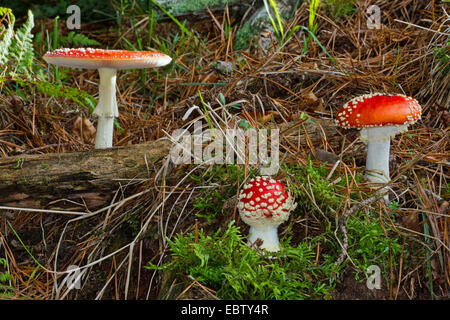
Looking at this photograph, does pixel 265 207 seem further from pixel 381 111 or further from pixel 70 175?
pixel 70 175

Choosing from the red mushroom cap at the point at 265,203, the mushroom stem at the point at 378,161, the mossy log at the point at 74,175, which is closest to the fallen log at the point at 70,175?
the mossy log at the point at 74,175

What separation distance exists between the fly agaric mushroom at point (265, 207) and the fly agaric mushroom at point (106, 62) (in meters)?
1.05

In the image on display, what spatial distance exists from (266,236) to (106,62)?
1.39m

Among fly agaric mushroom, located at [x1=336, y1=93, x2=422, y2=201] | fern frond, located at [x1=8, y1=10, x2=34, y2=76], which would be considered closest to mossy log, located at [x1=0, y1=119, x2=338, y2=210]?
fly agaric mushroom, located at [x1=336, y1=93, x2=422, y2=201]

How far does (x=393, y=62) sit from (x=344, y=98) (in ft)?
2.07

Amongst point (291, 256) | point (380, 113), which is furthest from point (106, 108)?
point (380, 113)

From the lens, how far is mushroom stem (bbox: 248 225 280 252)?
2.22m

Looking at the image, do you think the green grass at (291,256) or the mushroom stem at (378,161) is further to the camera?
the mushroom stem at (378,161)

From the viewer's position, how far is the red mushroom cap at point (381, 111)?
2301mm

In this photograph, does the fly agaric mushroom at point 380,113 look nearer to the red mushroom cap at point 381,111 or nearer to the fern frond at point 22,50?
the red mushroom cap at point 381,111

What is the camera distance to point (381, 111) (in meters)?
2.30
